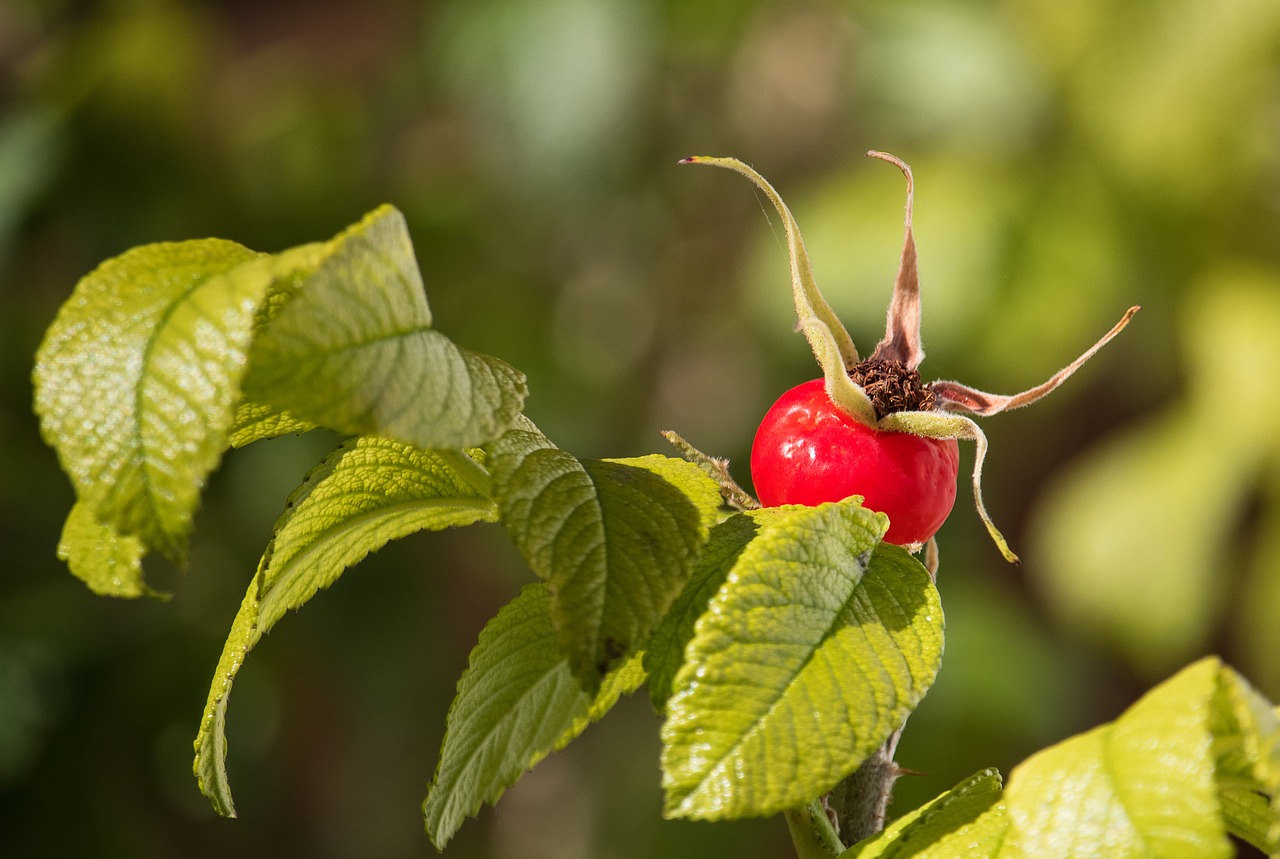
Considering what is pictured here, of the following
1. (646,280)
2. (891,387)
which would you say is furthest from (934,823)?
(646,280)

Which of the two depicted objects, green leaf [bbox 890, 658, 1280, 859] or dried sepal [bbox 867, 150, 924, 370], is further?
dried sepal [bbox 867, 150, 924, 370]

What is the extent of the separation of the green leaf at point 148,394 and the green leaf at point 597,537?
0.09 metres

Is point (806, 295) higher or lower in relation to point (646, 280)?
higher

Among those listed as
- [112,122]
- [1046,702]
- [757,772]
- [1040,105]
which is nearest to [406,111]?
[112,122]

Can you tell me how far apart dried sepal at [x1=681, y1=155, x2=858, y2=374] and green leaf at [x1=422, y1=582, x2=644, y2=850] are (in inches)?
5.5

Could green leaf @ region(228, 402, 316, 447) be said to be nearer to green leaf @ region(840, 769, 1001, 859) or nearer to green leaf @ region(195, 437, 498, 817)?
green leaf @ region(195, 437, 498, 817)

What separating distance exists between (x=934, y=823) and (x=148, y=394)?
24cm

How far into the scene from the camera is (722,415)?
2.21m

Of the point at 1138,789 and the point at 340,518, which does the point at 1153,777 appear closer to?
the point at 1138,789

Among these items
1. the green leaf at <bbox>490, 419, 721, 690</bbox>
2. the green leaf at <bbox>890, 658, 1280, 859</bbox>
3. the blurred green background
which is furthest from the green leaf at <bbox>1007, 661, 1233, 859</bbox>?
the blurred green background

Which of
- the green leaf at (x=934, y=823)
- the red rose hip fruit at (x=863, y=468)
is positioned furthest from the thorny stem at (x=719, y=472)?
the green leaf at (x=934, y=823)

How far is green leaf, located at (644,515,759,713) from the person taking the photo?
34cm

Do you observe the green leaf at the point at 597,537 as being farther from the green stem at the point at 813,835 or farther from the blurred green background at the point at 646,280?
the blurred green background at the point at 646,280

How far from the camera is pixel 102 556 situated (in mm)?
328
